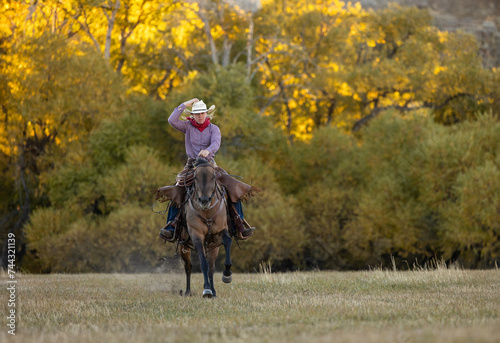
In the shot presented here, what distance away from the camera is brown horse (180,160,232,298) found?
11.5 m

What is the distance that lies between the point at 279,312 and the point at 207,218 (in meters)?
3.49

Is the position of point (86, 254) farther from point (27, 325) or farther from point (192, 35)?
point (27, 325)

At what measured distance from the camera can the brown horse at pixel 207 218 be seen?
37.7ft

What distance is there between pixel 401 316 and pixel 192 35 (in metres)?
45.4

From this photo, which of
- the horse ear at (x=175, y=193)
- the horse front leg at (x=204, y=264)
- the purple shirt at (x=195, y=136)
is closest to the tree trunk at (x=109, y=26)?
the purple shirt at (x=195, y=136)

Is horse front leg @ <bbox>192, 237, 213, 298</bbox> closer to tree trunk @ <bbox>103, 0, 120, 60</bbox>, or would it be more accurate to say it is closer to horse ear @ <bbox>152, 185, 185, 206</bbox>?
horse ear @ <bbox>152, 185, 185, 206</bbox>

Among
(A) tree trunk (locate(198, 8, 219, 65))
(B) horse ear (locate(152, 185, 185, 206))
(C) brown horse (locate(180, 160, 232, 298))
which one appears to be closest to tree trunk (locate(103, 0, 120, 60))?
(A) tree trunk (locate(198, 8, 219, 65))

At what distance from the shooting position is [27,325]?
813 cm

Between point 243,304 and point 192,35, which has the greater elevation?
point 192,35

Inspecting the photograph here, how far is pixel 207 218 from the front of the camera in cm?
1198

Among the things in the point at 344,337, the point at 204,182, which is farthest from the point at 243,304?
the point at 344,337

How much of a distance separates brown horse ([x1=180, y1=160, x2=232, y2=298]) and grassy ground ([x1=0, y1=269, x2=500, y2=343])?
528mm

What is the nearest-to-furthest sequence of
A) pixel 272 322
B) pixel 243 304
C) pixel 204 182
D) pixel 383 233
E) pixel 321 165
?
pixel 272 322 < pixel 243 304 < pixel 204 182 < pixel 383 233 < pixel 321 165

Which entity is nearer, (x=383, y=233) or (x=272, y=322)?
(x=272, y=322)
